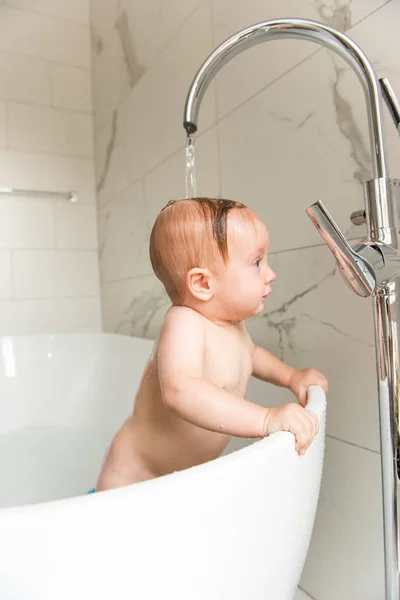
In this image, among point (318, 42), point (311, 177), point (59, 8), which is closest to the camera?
point (318, 42)

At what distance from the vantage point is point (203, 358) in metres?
0.64

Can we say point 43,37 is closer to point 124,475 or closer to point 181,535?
point 124,475

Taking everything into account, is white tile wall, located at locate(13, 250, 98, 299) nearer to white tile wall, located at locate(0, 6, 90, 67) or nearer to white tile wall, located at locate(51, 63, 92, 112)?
white tile wall, located at locate(51, 63, 92, 112)

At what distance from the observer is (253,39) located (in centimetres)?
63

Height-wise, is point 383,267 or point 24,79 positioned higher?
point 24,79

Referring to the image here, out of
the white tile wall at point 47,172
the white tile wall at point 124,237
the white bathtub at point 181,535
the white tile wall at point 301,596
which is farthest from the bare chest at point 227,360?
the white tile wall at point 47,172

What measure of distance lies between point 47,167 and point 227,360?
1474 millimetres

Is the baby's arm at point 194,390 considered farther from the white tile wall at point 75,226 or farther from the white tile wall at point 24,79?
the white tile wall at point 24,79

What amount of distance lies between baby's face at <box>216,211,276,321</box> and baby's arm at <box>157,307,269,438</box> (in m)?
0.05

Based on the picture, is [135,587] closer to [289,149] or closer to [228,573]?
[228,573]

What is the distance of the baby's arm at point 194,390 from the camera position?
53cm

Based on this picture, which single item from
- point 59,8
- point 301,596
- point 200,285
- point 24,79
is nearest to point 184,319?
point 200,285

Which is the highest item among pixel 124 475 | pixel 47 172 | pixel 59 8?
pixel 59 8

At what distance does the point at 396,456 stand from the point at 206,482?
278mm
